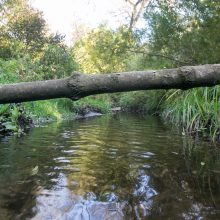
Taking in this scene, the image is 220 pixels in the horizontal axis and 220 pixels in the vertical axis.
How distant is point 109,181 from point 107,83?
1.89 meters

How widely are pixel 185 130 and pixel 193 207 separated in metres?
4.92

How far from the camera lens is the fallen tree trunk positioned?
1642mm

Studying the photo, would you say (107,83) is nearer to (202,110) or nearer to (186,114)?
(202,110)

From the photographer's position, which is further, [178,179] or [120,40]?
[120,40]

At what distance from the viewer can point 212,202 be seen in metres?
2.75

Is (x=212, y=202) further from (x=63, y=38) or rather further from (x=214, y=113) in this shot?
(x=63, y=38)

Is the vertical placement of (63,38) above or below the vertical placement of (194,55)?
above

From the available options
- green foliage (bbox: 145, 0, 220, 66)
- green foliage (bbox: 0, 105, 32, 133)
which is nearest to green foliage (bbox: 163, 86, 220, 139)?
green foliage (bbox: 145, 0, 220, 66)

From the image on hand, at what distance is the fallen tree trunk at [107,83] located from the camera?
1642 millimetres

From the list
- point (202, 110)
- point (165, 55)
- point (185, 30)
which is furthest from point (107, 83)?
point (165, 55)

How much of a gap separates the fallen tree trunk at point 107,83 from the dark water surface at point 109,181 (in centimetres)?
116

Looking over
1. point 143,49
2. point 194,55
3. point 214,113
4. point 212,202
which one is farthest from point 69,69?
point 212,202

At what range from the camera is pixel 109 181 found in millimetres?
3383

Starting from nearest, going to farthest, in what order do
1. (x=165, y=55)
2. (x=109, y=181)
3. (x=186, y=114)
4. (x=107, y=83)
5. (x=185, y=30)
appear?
(x=107, y=83) → (x=109, y=181) → (x=186, y=114) → (x=185, y=30) → (x=165, y=55)
